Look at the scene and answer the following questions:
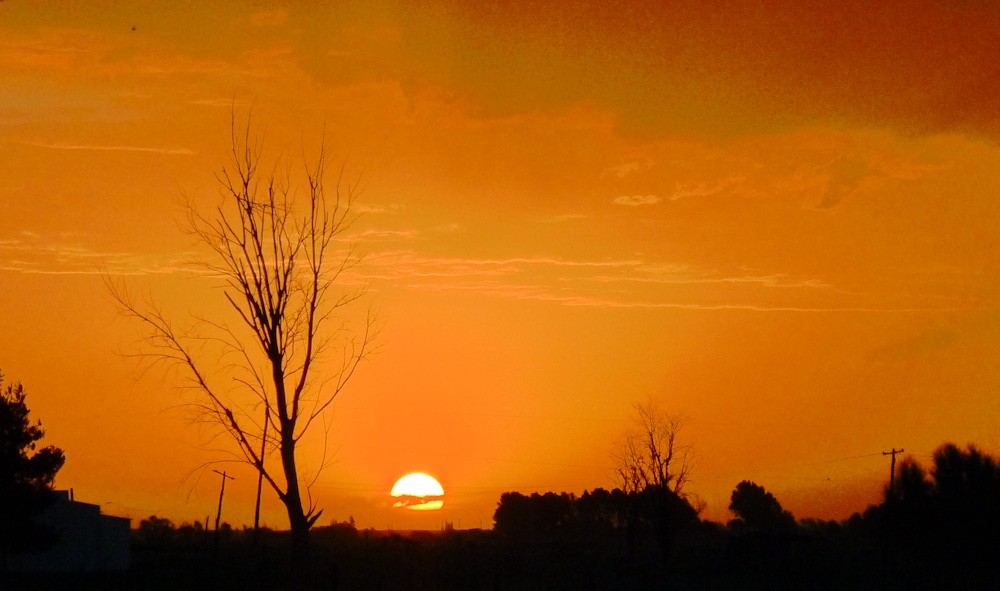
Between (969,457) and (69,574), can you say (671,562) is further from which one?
(69,574)

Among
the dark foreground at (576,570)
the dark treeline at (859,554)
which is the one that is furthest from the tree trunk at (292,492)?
the dark treeline at (859,554)

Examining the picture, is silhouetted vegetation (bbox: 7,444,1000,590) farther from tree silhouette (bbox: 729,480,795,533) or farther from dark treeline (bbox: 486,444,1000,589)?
tree silhouette (bbox: 729,480,795,533)

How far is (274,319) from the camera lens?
16.1m

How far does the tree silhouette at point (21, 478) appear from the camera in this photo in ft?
149

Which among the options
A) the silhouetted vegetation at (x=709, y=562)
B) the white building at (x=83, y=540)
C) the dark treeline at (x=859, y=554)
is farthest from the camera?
the white building at (x=83, y=540)

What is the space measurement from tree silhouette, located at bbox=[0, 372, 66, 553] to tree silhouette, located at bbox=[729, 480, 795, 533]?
3722 inches

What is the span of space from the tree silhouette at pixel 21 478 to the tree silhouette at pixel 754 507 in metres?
94.5

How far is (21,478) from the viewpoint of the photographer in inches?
1871

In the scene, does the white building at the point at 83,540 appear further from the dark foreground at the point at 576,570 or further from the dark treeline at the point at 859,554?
the dark treeline at the point at 859,554

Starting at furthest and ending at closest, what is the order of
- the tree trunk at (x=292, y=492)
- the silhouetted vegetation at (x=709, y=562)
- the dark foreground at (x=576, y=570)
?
the silhouetted vegetation at (x=709, y=562) < the dark foreground at (x=576, y=570) < the tree trunk at (x=292, y=492)

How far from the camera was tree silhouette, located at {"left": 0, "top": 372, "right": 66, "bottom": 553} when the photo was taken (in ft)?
149

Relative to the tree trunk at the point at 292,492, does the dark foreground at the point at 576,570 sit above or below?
below

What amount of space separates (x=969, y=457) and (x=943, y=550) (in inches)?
268

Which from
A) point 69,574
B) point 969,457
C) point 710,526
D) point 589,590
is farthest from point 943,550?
point 710,526
